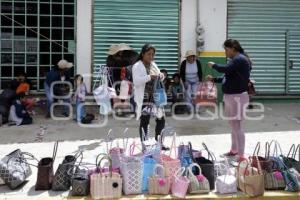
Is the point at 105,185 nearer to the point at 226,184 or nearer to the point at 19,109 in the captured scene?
the point at 226,184

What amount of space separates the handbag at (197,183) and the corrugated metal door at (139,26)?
21.5 feet

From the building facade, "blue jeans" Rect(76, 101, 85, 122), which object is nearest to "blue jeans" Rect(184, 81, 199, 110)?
the building facade

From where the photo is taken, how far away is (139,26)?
38.7ft

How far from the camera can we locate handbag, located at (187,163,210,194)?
5.41 meters

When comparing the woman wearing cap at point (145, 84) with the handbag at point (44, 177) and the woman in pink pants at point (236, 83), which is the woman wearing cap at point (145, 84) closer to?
the woman in pink pants at point (236, 83)

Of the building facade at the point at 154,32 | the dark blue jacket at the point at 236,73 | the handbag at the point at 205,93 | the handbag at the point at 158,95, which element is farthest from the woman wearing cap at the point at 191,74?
the dark blue jacket at the point at 236,73

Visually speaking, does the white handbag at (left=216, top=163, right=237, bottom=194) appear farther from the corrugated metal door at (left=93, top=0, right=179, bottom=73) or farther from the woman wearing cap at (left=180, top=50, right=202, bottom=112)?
the corrugated metal door at (left=93, top=0, right=179, bottom=73)

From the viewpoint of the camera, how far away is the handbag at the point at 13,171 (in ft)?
18.1

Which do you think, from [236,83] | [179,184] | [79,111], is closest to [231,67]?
[236,83]

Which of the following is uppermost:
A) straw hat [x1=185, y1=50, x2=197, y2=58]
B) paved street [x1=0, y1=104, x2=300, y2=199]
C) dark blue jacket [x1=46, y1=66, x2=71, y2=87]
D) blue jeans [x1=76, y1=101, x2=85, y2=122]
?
straw hat [x1=185, y1=50, x2=197, y2=58]

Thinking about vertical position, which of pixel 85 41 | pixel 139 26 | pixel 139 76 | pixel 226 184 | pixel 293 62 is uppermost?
pixel 139 26

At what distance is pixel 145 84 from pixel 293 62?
6.87 metres

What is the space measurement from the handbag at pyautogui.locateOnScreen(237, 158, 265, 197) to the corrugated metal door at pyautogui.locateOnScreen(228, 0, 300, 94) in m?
7.27

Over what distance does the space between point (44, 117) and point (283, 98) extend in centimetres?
609
